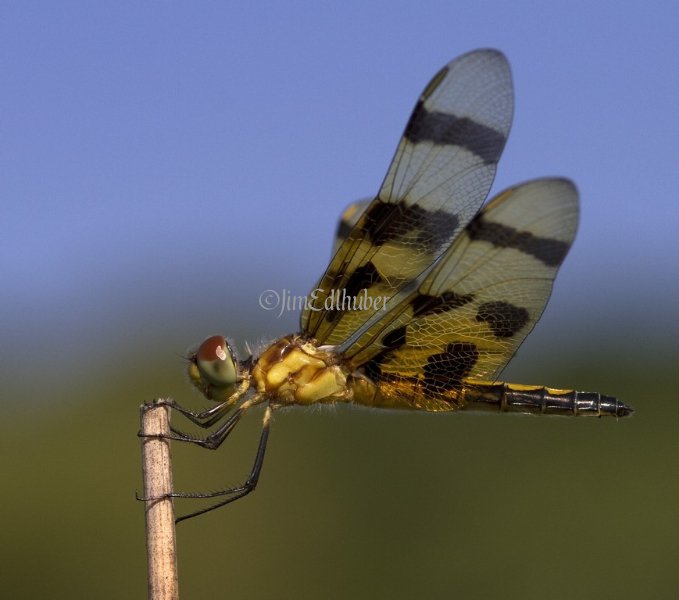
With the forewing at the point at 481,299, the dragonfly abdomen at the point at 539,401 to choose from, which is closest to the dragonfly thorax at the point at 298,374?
the forewing at the point at 481,299

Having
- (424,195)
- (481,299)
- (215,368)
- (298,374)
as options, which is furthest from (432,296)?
(215,368)

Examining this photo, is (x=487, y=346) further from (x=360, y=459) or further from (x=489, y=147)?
(x=360, y=459)

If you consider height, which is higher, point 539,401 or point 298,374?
point 298,374

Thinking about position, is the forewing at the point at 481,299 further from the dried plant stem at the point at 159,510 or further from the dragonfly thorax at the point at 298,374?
the dried plant stem at the point at 159,510

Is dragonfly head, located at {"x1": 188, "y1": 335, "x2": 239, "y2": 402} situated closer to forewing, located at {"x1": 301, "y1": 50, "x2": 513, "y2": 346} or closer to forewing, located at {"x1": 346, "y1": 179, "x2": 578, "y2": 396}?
forewing, located at {"x1": 301, "y1": 50, "x2": 513, "y2": 346}

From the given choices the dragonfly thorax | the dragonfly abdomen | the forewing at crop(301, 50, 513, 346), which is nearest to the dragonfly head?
the dragonfly thorax

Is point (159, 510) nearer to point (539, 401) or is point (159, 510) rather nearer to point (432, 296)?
point (432, 296)

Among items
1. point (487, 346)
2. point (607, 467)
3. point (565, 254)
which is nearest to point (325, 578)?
point (607, 467)
